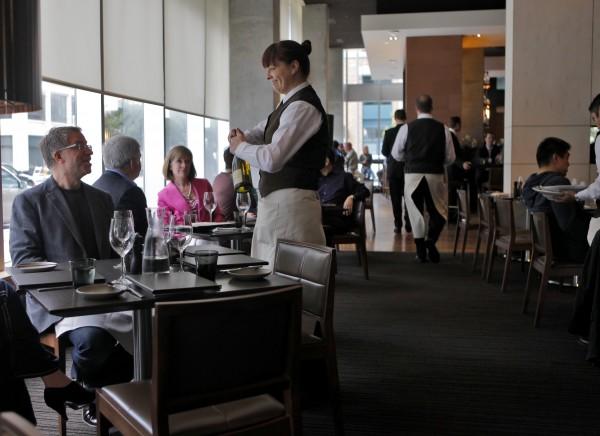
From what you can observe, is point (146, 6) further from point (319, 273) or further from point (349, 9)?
point (349, 9)

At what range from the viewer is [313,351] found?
261 centimetres

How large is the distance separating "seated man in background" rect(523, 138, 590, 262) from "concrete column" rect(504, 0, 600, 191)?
6.85 ft

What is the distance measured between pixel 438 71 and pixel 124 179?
35.3 feet

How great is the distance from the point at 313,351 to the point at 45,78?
3145mm

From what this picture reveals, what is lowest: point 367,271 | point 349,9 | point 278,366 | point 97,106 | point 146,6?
point 367,271

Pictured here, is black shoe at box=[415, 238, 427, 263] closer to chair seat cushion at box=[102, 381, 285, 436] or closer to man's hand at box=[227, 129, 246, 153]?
man's hand at box=[227, 129, 246, 153]

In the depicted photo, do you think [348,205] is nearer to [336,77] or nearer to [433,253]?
[433,253]

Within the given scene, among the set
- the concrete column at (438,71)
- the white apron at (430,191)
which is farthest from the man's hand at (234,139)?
the concrete column at (438,71)

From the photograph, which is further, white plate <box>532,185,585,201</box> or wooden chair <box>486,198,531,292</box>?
wooden chair <box>486,198,531,292</box>

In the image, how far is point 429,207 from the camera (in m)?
7.31

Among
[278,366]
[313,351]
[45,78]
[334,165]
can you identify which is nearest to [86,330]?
[313,351]

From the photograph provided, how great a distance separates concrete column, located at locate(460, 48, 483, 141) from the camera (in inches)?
563

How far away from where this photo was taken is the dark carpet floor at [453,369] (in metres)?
2.94

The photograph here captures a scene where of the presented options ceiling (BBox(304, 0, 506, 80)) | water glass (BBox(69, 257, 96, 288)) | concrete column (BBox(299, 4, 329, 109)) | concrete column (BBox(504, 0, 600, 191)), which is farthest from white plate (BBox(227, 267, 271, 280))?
concrete column (BBox(299, 4, 329, 109))
